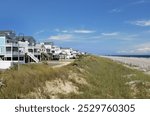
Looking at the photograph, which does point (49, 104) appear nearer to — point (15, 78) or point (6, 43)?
point (15, 78)

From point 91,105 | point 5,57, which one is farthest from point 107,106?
point 5,57

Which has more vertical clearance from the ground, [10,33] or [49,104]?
[10,33]

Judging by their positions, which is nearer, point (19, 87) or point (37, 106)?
point (37, 106)

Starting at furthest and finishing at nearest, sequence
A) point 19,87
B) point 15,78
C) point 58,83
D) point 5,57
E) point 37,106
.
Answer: point 5,57, point 58,83, point 15,78, point 19,87, point 37,106

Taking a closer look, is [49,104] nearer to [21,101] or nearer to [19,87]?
[21,101]

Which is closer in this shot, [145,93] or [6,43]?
[145,93]

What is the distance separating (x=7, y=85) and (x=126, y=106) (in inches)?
301

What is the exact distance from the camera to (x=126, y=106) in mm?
5762

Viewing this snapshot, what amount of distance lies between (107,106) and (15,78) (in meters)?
8.66

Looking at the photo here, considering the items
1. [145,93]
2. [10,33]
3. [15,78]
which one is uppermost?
[10,33]

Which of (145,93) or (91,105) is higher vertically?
(91,105)

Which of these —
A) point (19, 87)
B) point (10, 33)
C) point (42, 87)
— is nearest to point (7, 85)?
point (19, 87)

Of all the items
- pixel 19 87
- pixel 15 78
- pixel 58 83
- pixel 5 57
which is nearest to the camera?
pixel 19 87

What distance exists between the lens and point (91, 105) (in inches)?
224
